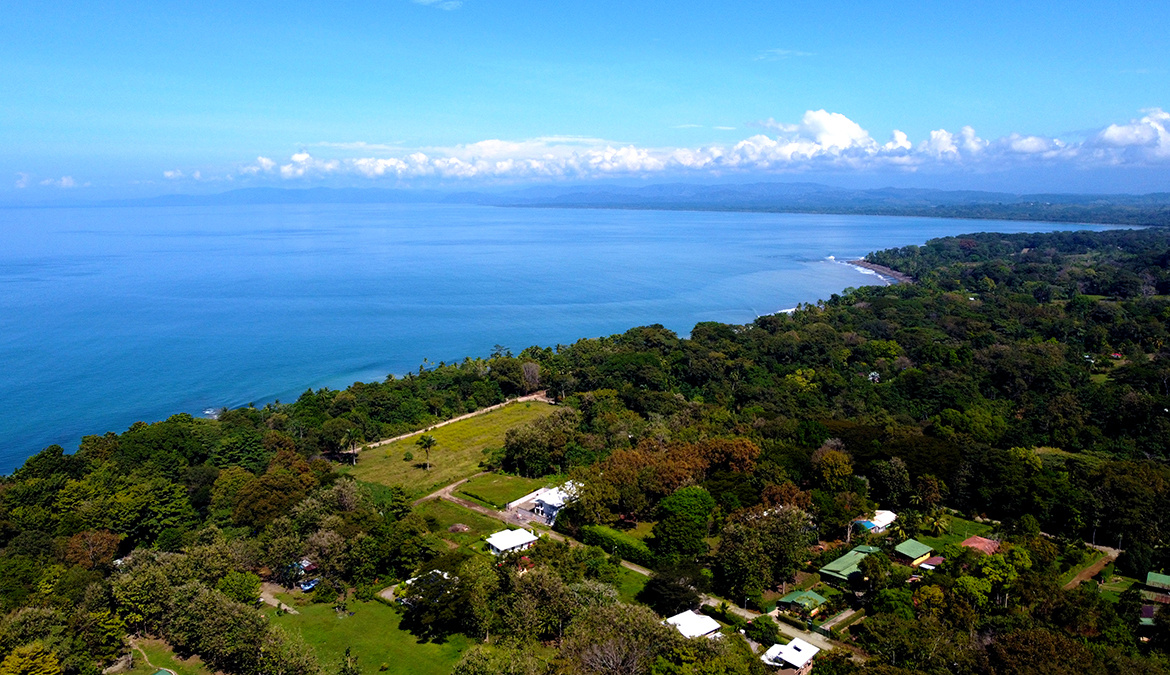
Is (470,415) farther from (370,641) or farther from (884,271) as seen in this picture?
(884,271)

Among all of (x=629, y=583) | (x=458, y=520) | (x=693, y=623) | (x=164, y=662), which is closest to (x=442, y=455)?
(x=458, y=520)

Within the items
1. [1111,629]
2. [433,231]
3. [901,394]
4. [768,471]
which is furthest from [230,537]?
[433,231]

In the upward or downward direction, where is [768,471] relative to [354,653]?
upward

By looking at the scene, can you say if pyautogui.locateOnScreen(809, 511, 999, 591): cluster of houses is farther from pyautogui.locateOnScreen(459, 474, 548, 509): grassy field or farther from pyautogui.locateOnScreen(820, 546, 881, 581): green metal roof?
pyautogui.locateOnScreen(459, 474, 548, 509): grassy field

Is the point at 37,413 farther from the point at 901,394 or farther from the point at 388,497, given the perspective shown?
the point at 901,394

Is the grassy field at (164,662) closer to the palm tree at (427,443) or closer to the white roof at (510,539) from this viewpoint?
the white roof at (510,539)

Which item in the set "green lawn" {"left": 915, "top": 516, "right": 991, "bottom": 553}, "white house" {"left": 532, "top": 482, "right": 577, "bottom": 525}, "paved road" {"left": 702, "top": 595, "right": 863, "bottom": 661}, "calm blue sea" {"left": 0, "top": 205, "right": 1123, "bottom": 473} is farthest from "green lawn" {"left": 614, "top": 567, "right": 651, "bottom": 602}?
"calm blue sea" {"left": 0, "top": 205, "right": 1123, "bottom": 473}

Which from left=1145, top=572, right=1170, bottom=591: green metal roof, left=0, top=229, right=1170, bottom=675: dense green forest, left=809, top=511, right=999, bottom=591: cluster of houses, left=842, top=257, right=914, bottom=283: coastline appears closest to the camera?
left=0, top=229, right=1170, bottom=675: dense green forest

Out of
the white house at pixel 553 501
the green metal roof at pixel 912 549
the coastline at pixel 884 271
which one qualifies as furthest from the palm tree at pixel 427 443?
the coastline at pixel 884 271
